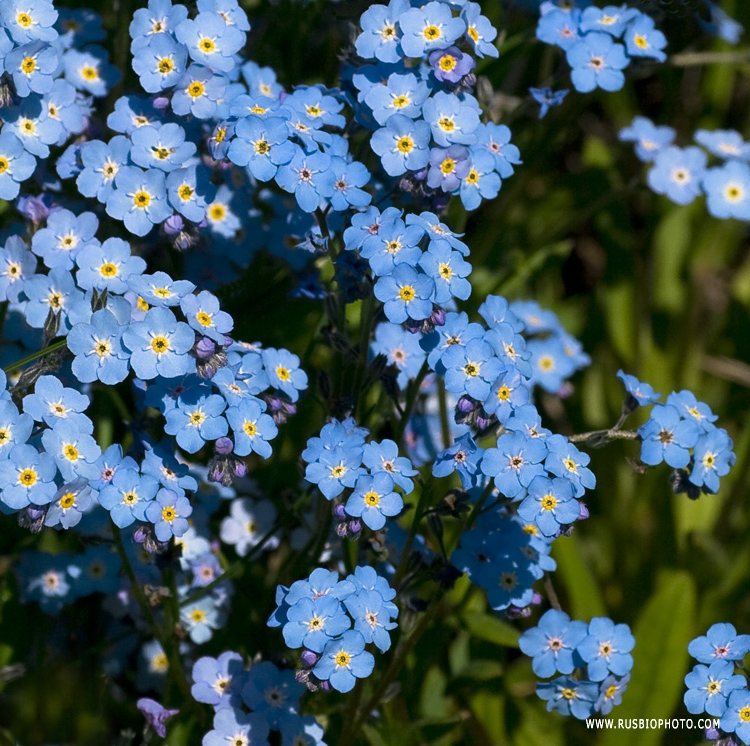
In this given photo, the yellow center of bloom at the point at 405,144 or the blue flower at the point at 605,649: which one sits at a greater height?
the yellow center of bloom at the point at 405,144

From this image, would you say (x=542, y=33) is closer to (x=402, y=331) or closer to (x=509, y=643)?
(x=402, y=331)

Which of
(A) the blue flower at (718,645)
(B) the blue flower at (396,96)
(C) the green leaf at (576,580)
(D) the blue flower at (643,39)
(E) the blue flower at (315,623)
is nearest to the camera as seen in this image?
(E) the blue flower at (315,623)

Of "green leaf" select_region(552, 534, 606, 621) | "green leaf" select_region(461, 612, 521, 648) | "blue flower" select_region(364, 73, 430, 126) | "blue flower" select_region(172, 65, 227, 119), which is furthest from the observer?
"green leaf" select_region(552, 534, 606, 621)

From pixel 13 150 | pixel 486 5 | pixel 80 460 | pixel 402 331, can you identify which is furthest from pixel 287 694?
pixel 486 5

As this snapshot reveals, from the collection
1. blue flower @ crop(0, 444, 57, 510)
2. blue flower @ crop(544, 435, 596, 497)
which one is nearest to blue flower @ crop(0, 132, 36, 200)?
blue flower @ crop(0, 444, 57, 510)

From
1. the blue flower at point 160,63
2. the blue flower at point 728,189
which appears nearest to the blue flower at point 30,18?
the blue flower at point 160,63

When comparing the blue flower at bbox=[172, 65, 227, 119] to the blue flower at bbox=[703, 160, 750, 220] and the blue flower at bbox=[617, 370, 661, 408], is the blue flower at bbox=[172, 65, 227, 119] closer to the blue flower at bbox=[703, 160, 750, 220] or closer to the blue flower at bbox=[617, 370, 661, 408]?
the blue flower at bbox=[617, 370, 661, 408]

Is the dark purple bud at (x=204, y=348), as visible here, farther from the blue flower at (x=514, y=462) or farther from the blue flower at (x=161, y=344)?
the blue flower at (x=514, y=462)

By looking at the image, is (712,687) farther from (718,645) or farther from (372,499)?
(372,499)
